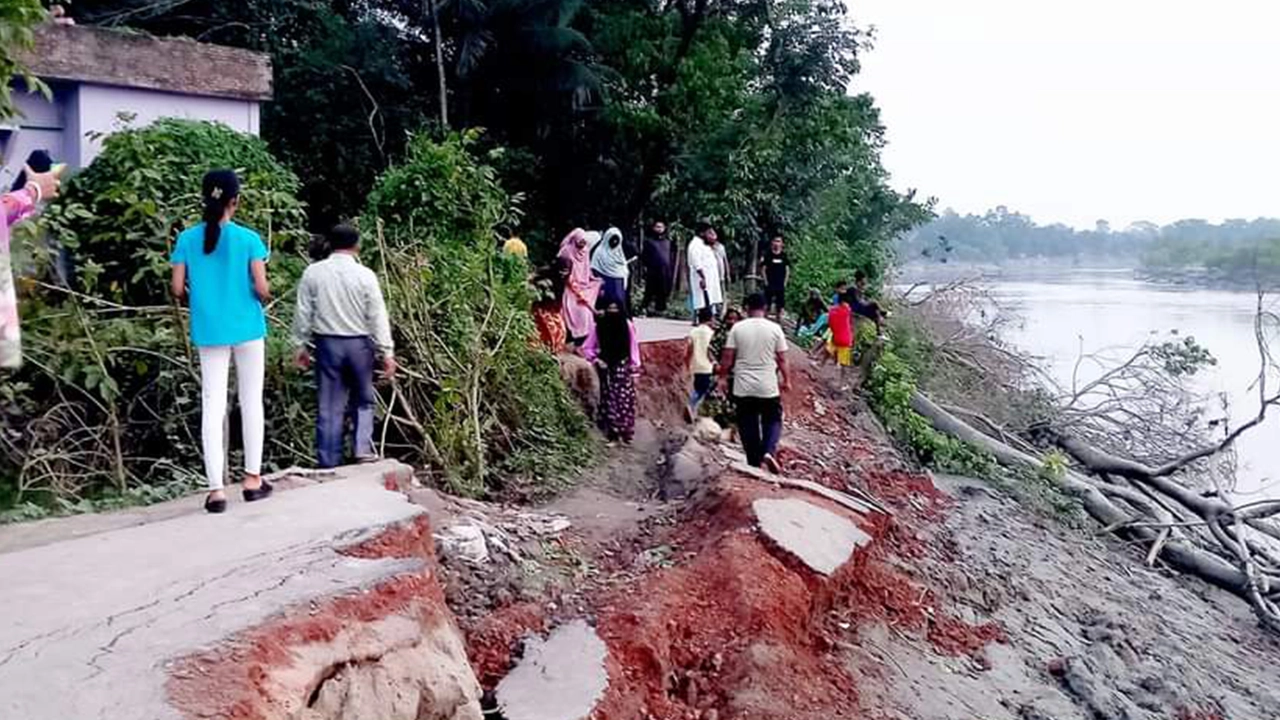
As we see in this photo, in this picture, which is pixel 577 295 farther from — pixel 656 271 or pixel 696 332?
pixel 656 271

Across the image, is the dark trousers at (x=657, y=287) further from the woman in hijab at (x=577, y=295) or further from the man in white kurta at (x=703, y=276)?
the woman in hijab at (x=577, y=295)

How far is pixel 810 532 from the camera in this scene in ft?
22.1

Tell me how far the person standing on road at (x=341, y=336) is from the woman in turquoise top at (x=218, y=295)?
128cm

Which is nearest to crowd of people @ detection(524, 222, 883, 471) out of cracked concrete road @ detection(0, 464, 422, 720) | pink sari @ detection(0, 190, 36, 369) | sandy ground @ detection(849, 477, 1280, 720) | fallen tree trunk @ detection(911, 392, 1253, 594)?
fallen tree trunk @ detection(911, 392, 1253, 594)

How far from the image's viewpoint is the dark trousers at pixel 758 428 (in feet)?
27.7

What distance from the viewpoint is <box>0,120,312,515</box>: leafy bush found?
657 centimetres

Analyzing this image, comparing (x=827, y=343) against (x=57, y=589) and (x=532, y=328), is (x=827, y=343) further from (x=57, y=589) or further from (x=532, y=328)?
(x=57, y=589)

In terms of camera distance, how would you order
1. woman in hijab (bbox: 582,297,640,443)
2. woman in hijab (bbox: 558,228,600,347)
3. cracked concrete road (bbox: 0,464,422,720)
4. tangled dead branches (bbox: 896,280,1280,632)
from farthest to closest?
tangled dead branches (bbox: 896,280,1280,632), woman in hijab (bbox: 558,228,600,347), woman in hijab (bbox: 582,297,640,443), cracked concrete road (bbox: 0,464,422,720)

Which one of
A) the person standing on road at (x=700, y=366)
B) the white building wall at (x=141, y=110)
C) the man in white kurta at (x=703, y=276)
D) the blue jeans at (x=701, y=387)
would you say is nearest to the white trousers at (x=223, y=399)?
the white building wall at (x=141, y=110)

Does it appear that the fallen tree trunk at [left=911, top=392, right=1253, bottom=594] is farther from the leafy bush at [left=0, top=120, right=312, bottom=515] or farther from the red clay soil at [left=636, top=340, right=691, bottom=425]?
the leafy bush at [left=0, top=120, right=312, bottom=515]

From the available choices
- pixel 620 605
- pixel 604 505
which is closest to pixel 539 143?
pixel 604 505

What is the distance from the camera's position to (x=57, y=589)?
12.4ft

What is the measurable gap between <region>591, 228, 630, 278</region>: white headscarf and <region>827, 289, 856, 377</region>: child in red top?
4.30m

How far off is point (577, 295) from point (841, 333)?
200 inches
